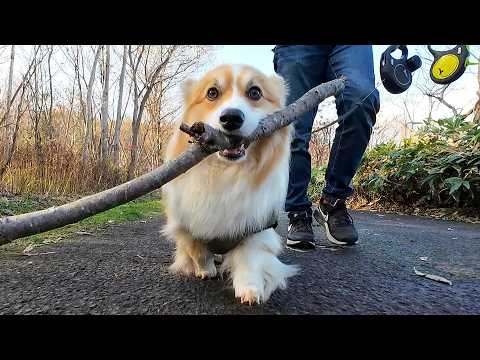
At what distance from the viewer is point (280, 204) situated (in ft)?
6.17

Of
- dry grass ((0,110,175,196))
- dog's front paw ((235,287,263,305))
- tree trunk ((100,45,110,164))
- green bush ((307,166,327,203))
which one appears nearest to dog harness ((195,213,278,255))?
dog's front paw ((235,287,263,305))

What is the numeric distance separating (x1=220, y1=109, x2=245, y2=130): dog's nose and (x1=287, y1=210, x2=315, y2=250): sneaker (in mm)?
1055

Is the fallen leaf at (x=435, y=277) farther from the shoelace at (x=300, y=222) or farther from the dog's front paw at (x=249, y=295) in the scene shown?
the dog's front paw at (x=249, y=295)

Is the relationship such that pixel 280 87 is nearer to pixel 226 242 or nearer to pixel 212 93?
pixel 212 93

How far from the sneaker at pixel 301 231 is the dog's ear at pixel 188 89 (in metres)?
0.97

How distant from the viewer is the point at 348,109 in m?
2.30

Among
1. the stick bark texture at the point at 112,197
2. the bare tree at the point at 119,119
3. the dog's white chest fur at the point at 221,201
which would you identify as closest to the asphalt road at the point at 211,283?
the dog's white chest fur at the point at 221,201

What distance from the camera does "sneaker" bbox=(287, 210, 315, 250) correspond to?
238 cm

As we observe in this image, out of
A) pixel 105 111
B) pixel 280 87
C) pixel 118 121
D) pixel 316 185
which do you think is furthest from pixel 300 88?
pixel 118 121

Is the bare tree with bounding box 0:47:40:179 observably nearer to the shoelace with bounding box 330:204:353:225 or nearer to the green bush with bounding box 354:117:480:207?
the shoelace with bounding box 330:204:353:225

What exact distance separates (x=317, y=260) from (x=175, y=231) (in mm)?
767
